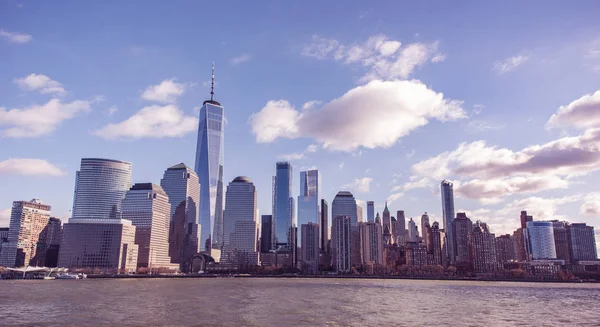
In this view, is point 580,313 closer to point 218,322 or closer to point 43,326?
point 218,322

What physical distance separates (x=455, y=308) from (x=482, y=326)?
26886 millimetres

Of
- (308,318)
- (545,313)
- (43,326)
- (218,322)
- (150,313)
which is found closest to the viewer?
(43,326)

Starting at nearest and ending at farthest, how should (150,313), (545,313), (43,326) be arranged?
1. (43,326)
2. (150,313)
3. (545,313)

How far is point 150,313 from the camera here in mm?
75625

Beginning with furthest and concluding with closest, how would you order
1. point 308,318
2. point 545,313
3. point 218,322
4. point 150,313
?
point 545,313
point 150,313
point 308,318
point 218,322

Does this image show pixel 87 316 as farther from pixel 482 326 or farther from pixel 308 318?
pixel 482 326

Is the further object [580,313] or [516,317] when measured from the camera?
[580,313]

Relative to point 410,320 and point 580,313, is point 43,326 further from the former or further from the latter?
point 580,313

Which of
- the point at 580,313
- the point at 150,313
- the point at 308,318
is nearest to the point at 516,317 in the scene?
the point at 580,313

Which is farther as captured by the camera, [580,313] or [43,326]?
[580,313]

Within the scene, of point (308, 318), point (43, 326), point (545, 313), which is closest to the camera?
point (43, 326)

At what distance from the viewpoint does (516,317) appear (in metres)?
79.3

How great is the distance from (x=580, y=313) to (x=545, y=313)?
26.4 feet

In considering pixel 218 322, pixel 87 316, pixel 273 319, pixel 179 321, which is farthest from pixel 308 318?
pixel 87 316
